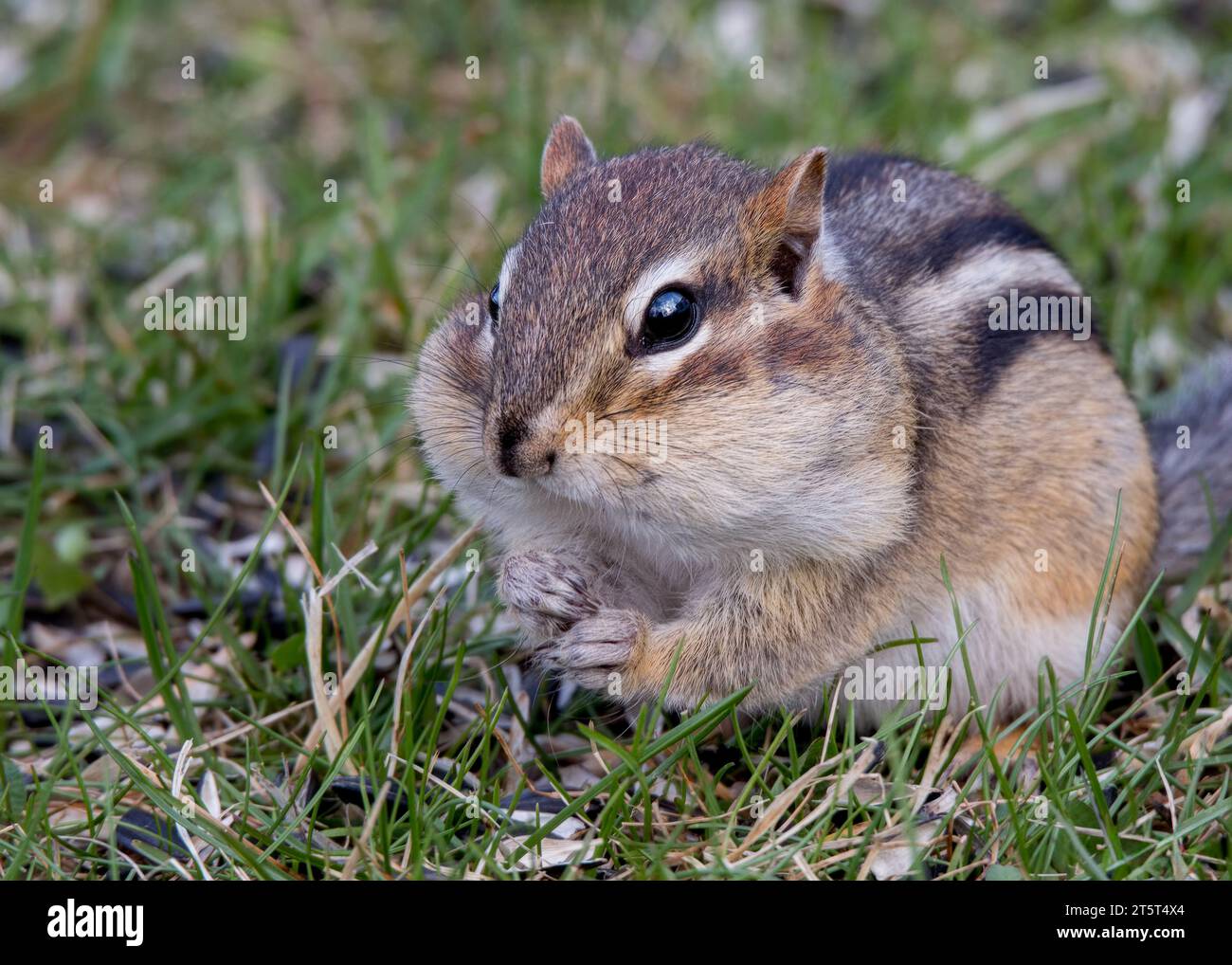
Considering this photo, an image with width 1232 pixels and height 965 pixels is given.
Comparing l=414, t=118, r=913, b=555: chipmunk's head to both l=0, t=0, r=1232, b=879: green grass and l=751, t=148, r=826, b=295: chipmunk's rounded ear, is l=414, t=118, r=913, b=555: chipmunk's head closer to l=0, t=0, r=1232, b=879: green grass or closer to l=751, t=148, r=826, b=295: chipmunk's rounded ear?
l=751, t=148, r=826, b=295: chipmunk's rounded ear

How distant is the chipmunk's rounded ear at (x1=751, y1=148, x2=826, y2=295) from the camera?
333 cm

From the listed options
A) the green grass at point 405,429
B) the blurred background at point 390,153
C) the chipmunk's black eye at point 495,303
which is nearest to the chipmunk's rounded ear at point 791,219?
the chipmunk's black eye at point 495,303

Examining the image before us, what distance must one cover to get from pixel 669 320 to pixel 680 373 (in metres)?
0.14

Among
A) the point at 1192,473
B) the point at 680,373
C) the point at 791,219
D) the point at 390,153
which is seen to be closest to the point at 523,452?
the point at 680,373

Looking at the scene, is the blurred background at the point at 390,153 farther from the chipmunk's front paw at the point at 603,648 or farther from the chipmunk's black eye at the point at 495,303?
the chipmunk's front paw at the point at 603,648

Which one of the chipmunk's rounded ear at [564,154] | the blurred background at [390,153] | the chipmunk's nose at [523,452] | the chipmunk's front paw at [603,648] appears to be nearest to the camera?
the chipmunk's nose at [523,452]

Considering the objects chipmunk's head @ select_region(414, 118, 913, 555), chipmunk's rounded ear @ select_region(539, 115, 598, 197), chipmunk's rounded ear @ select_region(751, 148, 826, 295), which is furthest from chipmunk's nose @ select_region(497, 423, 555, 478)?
chipmunk's rounded ear @ select_region(539, 115, 598, 197)

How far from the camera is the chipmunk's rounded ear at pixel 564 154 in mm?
3920

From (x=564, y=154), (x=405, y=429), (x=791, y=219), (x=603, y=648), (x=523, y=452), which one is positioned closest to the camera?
(x=523, y=452)

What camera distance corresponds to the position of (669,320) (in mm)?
3225

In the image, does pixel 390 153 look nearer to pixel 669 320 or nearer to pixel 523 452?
pixel 669 320

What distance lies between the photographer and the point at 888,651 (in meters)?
3.80
